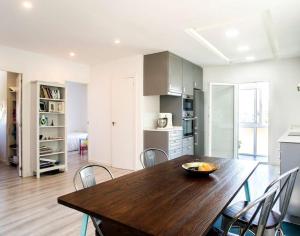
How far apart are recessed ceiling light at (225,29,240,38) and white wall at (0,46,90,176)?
359 centimetres

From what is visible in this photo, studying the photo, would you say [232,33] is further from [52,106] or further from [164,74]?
[52,106]

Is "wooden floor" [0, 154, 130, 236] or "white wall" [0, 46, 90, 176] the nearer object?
"wooden floor" [0, 154, 130, 236]

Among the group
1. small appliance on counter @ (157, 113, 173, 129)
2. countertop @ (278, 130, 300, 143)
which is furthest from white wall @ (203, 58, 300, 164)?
countertop @ (278, 130, 300, 143)

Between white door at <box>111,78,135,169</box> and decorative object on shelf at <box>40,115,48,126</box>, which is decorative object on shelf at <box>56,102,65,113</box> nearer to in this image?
decorative object on shelf at <box>40,115,48,126</box>

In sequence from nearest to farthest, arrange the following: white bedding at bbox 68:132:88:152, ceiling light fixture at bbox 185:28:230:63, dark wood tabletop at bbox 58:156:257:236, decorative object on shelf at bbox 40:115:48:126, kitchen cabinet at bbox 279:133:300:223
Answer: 1. dark wood tabletop at bbox 58:156:257:236
2. kitchen cabinet at bbox 279:133:300:223
3. ceiling light fixture at bbox 185:28:230:63
4. decorative object on shelf at bbox 40:115:48:126
5. white bedding at bbox 68:132:88:152

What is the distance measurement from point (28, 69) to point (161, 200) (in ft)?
14.3

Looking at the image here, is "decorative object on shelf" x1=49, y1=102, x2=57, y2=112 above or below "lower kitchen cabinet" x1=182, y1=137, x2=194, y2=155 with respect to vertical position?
above

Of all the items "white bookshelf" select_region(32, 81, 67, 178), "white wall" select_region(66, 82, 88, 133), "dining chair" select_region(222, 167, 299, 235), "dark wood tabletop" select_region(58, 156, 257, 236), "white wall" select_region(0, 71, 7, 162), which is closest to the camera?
"dark wood tabletop" select_region(58, 156, 257, 236)

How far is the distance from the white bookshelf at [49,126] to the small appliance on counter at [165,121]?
209 centimetres

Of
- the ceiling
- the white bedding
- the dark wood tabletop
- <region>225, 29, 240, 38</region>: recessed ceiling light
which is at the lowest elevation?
the white bedding

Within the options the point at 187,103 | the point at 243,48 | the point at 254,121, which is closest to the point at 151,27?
the point at 243,48

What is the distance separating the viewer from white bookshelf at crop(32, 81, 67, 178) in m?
4.43

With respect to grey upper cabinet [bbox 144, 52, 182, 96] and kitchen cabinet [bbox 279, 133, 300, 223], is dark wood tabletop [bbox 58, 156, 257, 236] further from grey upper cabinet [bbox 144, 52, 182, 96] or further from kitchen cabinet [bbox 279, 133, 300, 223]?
grey upper cabinet [bbox 144, 52, 182, 96]

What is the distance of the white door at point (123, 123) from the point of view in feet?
16.2
